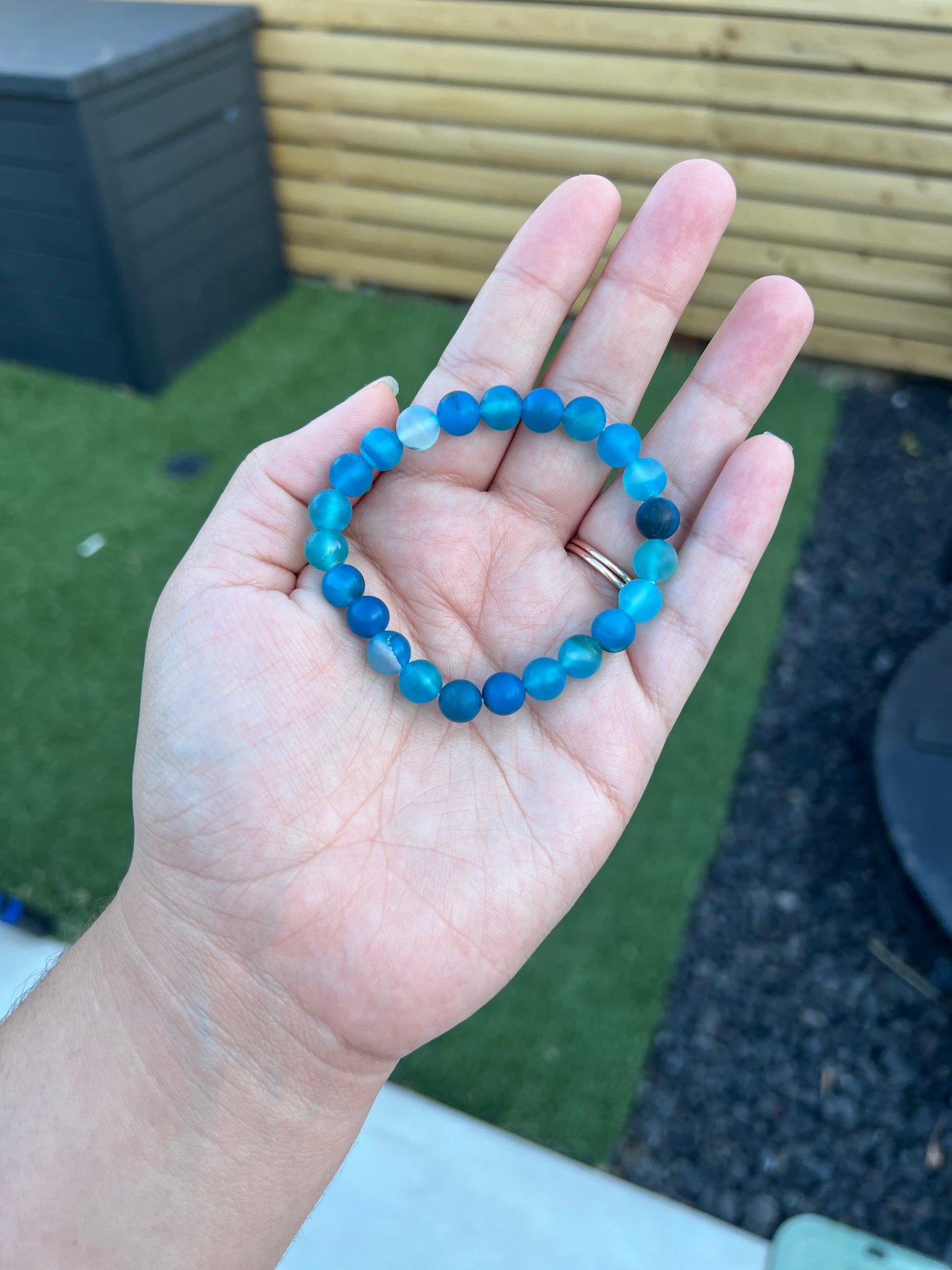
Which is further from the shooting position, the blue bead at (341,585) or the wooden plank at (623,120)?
the wooden plank at (623,120)

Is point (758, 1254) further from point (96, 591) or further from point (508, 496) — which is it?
point (96, 591)

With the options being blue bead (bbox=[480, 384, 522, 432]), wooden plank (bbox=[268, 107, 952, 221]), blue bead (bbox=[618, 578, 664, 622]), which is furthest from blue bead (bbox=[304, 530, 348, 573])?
wooden plank (bbox=[268, 107, 952, 221])

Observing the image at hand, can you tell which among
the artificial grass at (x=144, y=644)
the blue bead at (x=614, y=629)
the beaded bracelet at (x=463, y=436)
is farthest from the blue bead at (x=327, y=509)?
the artificial grass at (x=144, y=644)

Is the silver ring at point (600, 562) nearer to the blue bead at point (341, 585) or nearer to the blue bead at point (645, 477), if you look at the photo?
the blue bead at point (645, 477)

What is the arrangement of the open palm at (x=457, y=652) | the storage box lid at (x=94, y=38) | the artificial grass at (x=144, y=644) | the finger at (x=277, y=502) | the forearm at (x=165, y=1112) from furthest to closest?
the storage box lid at (x=94, y=38)
the artificial grass at (x=144, y=644)
the finger at (x=277, y=502)
the open palm at (x=457, y=652)
the forearm at (x=165, y=1112)

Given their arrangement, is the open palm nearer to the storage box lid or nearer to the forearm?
the forearm

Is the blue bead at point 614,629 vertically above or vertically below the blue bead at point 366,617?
below

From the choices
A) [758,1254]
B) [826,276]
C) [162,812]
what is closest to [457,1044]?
[758,1254]
